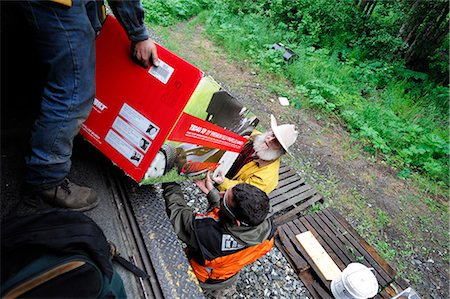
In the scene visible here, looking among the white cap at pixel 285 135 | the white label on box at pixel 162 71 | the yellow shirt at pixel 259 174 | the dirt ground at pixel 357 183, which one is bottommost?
the dirt ground at pixel 357 183

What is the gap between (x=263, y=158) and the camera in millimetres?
2686

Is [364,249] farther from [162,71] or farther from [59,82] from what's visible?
[59,82]

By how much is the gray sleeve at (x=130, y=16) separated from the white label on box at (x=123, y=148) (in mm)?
555

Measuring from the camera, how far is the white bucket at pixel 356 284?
10.6ft

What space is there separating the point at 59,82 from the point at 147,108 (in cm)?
43

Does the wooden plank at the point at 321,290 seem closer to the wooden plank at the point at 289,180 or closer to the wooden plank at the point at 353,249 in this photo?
the wooden plank at the point at 353,249

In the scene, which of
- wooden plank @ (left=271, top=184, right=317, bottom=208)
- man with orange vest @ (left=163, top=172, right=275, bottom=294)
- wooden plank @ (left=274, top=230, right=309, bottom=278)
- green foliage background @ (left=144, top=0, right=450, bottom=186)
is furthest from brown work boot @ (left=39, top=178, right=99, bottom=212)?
green foliage background @ (left=144, top=0, right=450, bottom=186)

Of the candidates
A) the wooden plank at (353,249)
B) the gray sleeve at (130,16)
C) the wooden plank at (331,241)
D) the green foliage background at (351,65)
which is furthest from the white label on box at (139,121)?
the green foliage background at (351,65)

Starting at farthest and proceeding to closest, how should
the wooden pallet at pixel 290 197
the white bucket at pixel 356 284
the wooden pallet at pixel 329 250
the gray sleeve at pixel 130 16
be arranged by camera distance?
1. the wooden pallet at pixel 290 197
2. the wooden pallet at pixel 329 250
3. the white bucket at pixel 356 284
4. the gray sleeve at pixel 130 16

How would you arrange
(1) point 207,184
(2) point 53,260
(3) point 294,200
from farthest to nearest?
(3) point 294,200 < (1) point 207,184 < (2) point 53,260

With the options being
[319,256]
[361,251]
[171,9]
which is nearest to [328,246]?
[319,256]

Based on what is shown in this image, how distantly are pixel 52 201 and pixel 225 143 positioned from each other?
1126 mm

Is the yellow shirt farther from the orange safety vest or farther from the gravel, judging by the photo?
the gravel

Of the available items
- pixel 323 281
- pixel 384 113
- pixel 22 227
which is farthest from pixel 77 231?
pixel 384 113
